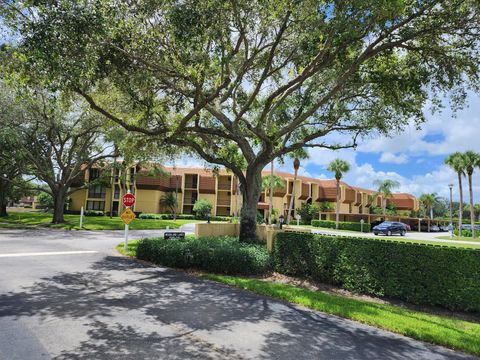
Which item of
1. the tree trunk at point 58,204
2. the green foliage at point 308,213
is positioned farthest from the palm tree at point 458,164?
the tree trunk at point 58,204

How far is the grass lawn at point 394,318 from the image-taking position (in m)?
6.66

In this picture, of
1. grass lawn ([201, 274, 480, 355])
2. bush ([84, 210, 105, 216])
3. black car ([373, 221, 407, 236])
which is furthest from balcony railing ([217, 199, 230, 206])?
grass lawn ([201, 274, 480, 355])

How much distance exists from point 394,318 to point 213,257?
6022mm

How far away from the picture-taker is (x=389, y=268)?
10.3m

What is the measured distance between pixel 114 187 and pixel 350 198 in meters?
38.6

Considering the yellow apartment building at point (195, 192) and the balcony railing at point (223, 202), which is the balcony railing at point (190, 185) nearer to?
the yellow apartment building at point (195, 192)

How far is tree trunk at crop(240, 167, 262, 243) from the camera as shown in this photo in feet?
50.7

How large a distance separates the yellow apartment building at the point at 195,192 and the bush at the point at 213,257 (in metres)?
34.7

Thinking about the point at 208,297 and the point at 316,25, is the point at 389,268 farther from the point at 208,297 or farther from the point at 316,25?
the point at 316,25

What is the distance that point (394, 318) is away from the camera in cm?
778

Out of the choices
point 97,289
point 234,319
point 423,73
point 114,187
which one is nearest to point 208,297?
point 234,319

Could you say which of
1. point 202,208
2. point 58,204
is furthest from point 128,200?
point 202,208

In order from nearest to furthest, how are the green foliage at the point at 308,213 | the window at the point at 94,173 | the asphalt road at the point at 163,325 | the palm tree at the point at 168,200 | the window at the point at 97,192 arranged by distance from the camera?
the asphalt road at the point at 163,325 < the palm tree at the point at 168,200 < the window at the point at 94,173 < the window at the point at 97,192 < the green foliage at the point at 308,213

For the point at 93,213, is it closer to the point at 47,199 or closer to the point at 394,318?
the point at 47,199
